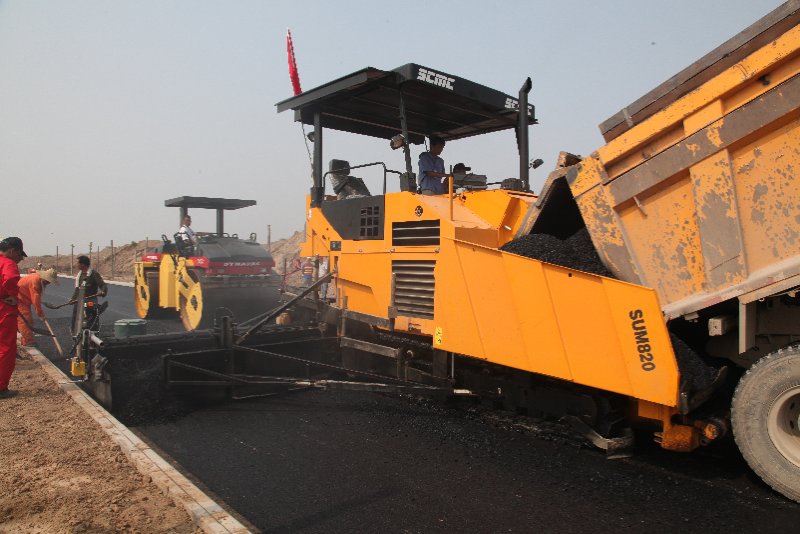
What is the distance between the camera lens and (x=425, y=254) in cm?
451

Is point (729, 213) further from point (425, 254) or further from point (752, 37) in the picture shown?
point (425, 254)

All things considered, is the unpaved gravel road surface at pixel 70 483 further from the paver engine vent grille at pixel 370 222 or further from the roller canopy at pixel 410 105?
the roller canopy at pixel 410 105

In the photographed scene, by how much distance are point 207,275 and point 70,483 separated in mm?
6535

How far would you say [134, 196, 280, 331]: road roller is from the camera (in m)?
9.69

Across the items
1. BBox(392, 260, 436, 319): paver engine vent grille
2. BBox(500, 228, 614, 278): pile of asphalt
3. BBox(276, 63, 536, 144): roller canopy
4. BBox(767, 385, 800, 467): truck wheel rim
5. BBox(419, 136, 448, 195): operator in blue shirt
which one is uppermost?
BBox(276, 63, 536, 144): roller canopy

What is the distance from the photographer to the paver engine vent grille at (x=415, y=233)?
4.42 meters

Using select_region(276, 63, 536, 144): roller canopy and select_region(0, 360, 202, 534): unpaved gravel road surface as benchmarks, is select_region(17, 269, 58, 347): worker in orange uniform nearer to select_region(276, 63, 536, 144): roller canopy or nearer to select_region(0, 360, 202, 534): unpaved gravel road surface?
select_region(0, 360, 202, 534): unpaved gravel road surface

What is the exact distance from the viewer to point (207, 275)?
9602 millimetres

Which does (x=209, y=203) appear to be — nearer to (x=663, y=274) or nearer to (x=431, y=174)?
(x=431, y=174)

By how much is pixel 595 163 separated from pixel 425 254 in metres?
1.57

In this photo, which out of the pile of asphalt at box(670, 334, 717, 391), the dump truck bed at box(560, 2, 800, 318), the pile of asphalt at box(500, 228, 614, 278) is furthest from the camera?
the pile of asphalt at box(500, 228, 614, 278)

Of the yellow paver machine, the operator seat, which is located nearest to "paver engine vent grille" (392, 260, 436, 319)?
the yellow paver machine

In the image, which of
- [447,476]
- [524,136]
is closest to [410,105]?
[524,136]

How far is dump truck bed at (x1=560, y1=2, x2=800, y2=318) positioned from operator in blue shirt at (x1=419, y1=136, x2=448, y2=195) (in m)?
1.92
